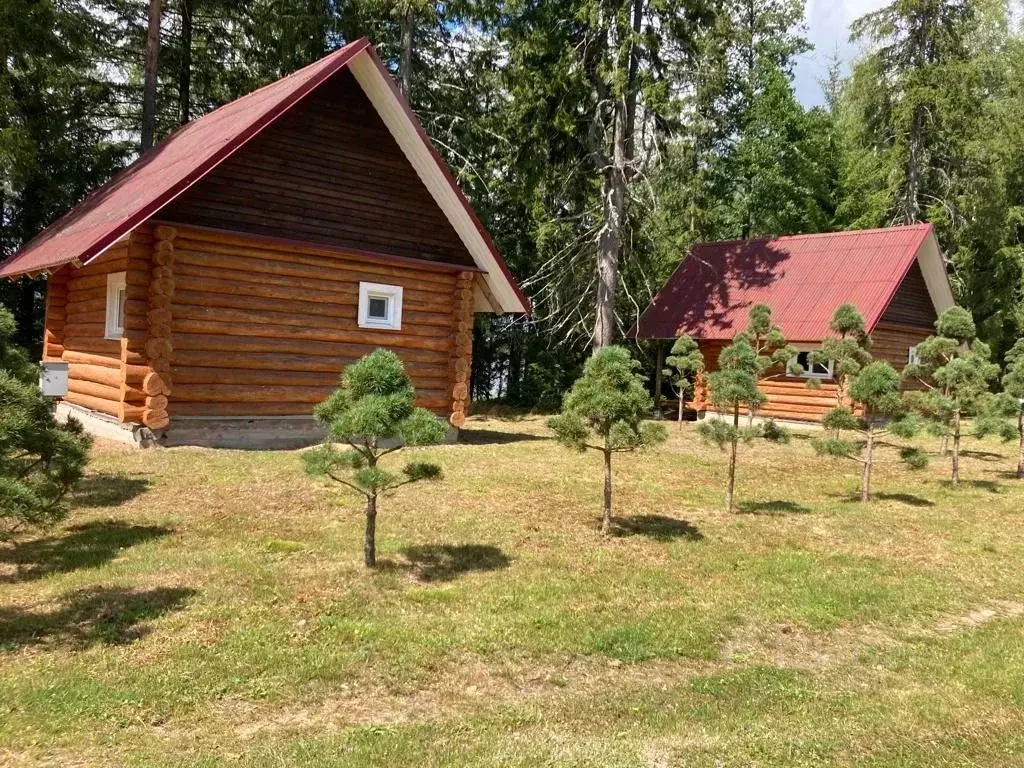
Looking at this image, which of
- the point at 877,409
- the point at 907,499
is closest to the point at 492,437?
the point at 877,409

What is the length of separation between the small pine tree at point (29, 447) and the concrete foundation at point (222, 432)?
550cm

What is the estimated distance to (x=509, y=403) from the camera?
28.2m

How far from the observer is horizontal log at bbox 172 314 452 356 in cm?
1292

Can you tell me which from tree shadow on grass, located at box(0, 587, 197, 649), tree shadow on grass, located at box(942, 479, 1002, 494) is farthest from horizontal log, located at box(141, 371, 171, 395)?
tree shadow on grass, located at box(942, 479, 1002, 494)

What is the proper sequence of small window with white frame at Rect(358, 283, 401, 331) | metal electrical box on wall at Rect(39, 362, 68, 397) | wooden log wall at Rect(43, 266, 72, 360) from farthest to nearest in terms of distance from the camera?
wooden log wall at Rect(43, 266, 72, 360) → small window with white frame at Rect(358, 283, 401, 331) → metal electrical box on wall at Rect(39, 362, 68, 397)

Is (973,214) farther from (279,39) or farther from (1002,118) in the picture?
(279,39)

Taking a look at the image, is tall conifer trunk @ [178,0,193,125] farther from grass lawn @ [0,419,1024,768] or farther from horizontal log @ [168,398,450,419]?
grass lawn @ [0,419,1024,768]

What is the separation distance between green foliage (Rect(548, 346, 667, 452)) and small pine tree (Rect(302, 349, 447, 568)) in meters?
2.20

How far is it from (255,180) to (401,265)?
3.12 m

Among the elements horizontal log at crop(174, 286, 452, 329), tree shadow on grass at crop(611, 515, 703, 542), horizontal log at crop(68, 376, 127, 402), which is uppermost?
horizontal log at crop(174, 286, 452, 329)

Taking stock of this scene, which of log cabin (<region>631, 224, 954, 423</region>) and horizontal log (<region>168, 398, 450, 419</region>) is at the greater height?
log cabin (<region>631, 224, 954, 423</region>)

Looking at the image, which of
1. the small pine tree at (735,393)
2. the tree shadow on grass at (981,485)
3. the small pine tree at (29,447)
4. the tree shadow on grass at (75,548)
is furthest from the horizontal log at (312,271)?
Answer: the tree shadow on grass at (981,485)

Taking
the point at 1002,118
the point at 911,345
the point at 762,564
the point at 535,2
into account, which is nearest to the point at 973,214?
the point at 1002,118

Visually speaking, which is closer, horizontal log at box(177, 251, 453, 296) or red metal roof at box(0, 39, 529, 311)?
red metal roof at box(0, 39, 529, 311)
